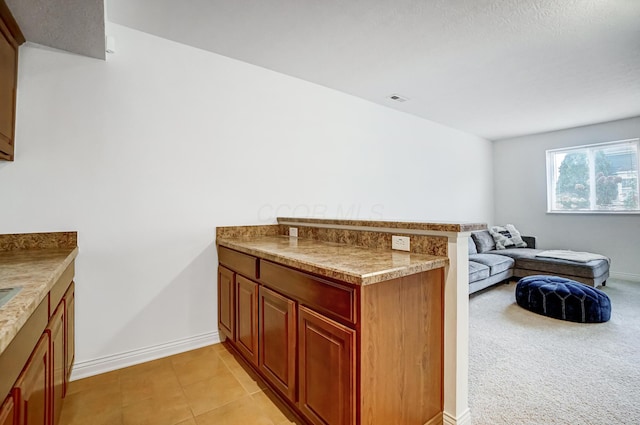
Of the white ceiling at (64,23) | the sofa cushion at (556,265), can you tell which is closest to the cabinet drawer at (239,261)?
the white ceiling at (64,23)

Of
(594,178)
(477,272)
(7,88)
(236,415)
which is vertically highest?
(7,88)

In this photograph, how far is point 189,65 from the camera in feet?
8.59

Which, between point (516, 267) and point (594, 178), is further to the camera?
point (594, 178)

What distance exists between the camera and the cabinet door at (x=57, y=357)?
1.38 metres

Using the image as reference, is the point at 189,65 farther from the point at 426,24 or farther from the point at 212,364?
the point at 212,364

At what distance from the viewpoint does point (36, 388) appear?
1.10 m

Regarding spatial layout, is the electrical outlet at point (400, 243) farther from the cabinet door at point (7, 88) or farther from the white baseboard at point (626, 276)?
the white baseboard at point (626, 276)

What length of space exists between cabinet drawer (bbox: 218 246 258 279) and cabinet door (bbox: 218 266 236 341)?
0.24ft

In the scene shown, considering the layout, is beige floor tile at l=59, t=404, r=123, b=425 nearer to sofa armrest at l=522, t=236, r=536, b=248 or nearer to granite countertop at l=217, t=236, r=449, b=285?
granite countertop at l=217, t=236, r=449, b=285

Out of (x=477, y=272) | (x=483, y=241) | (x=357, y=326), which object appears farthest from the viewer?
(x=483, y=241)

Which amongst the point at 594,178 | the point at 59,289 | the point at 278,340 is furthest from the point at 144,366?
the point at 594,178

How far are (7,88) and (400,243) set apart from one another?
2.53m

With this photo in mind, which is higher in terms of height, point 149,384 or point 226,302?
point 226,302

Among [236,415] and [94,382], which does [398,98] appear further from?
[94,382]
